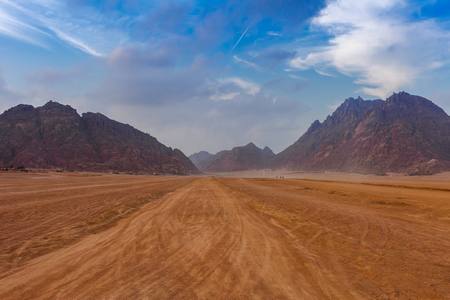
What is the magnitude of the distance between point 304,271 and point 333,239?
4142 millimetres

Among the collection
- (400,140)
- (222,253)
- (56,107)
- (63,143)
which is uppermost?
(56,107)

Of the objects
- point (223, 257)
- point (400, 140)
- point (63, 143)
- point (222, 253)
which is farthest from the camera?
point (400, 140)

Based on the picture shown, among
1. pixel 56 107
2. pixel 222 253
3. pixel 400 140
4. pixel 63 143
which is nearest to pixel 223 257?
pixel 222 253

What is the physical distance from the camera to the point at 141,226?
1357 cm

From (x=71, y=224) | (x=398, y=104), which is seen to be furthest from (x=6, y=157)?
(x=398, y=104)

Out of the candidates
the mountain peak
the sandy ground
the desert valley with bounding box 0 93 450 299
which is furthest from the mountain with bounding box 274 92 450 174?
the mountain peak

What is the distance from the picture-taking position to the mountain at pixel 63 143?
133000 millimetres

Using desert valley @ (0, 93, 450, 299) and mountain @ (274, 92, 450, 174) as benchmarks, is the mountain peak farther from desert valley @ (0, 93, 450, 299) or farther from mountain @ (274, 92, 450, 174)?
desert valley @ (0, 93, 450, 299)

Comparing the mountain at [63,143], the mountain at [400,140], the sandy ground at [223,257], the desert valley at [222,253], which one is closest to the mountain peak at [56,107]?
the mountain at [63,143]

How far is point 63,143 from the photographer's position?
482ft

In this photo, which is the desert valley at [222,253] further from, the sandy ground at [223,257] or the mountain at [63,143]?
the mountain at [63,143]

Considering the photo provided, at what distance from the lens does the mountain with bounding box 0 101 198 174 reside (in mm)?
133000

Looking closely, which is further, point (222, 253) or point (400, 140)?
point (400, 140)

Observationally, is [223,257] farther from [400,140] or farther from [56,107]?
[56,107]
